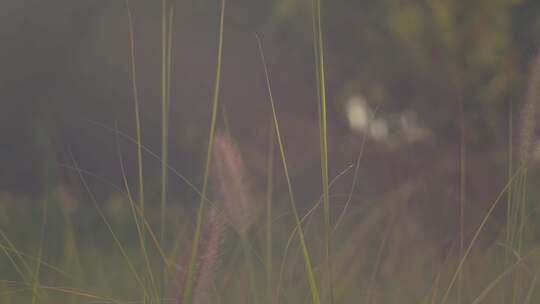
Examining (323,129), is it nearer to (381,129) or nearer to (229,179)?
(229,179)

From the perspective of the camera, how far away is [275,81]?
21.0 feet

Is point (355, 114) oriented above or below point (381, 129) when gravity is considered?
above

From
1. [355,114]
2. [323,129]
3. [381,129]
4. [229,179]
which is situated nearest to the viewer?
[323,129]

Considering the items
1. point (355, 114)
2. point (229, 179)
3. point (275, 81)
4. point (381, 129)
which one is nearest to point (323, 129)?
point (229, 179)

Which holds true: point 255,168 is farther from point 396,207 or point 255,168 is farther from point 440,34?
point 396,207

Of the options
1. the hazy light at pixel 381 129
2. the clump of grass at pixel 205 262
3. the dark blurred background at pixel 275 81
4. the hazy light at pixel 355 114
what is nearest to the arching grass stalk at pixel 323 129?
the clump of grass at pixel 205 262

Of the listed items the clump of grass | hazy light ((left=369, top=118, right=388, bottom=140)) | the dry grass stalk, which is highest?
the dry grass stalk

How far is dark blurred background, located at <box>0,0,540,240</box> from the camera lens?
15.9 ft

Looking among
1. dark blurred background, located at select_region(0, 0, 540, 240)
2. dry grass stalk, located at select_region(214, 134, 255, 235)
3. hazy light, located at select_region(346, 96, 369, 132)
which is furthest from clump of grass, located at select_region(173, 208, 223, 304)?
dark blurred background, located at select_region(0, 0, 540, 240)

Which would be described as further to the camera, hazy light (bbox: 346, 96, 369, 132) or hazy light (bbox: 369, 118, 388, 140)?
hazy light (bbox: 369, 118, 388, 140)

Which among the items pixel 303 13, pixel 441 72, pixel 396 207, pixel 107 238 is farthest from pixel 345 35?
pixel 396 207

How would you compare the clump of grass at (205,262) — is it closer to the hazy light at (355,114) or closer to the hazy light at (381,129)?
the hazy light at (355,114)

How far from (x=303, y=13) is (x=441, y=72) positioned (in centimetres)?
112

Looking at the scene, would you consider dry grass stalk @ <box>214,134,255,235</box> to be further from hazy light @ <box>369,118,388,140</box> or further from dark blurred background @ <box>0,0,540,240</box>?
hazy light @ <box>369,118,388,140</box>
